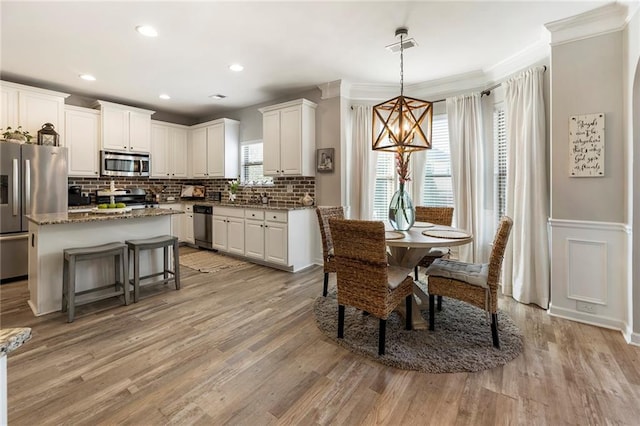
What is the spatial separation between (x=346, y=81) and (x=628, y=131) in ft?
10.1

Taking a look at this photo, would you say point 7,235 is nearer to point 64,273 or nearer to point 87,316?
point 64,273

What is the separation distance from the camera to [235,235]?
496cm

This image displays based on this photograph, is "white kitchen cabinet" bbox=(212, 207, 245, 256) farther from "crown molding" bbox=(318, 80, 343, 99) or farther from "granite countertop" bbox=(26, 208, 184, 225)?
"crown molding" bbox=(318, 80, 343, 99)

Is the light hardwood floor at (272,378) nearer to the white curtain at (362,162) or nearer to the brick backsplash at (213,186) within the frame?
the white curtain at (362,162)

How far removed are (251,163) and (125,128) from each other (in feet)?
7.20

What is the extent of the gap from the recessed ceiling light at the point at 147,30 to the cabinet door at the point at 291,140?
78.7 inches

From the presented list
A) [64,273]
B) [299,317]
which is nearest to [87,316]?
[64,273]

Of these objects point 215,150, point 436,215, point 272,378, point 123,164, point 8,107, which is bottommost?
point 272,378

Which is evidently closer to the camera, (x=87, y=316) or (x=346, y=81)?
(x=87, y=316)

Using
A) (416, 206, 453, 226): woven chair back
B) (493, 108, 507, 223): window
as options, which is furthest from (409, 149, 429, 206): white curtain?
(493, 108, 507, 223): window

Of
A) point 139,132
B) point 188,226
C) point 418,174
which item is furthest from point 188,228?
point 418,174

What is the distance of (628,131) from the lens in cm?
243

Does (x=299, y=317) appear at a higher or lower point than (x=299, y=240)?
lower

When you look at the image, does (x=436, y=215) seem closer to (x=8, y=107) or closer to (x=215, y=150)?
(x=215, y=150)
